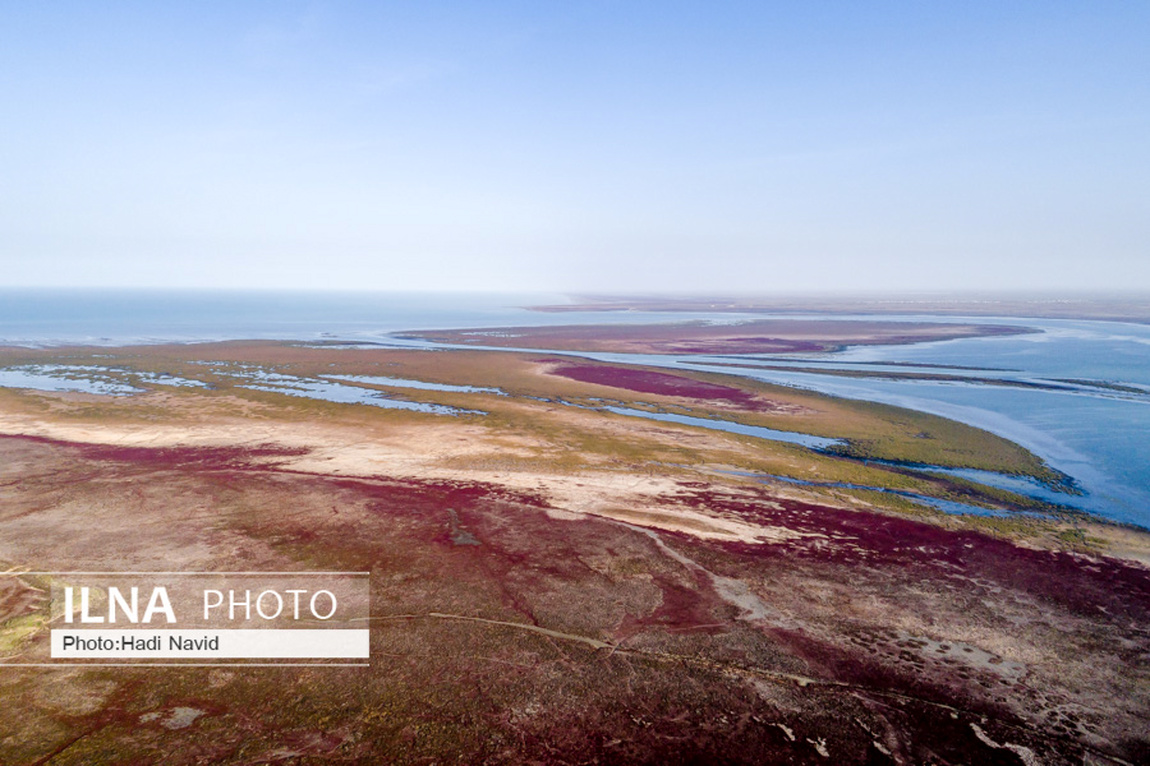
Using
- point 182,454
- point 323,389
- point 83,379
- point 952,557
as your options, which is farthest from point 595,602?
point 83,379

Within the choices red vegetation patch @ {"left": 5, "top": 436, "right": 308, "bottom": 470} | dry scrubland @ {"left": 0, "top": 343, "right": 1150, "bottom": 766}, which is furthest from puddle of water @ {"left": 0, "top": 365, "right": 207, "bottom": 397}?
red vegetation patch @ {"left": 5, "top": 436, "right": 308, "bottom": 470}

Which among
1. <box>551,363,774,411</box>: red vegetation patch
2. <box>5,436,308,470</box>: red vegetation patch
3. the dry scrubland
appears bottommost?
the dry scrubland

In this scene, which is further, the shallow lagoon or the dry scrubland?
the shallow lagoon

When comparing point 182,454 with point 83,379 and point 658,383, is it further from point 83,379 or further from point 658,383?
point 658,383

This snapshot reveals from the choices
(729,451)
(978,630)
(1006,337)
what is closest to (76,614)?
(978,630)

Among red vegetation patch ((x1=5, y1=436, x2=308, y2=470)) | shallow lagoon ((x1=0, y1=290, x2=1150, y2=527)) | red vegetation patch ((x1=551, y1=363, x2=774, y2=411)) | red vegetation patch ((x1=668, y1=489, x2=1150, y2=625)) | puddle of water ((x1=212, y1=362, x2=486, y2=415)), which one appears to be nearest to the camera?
red vegetation patch ((x1=668, y1=489, x2=1150, y2=625))

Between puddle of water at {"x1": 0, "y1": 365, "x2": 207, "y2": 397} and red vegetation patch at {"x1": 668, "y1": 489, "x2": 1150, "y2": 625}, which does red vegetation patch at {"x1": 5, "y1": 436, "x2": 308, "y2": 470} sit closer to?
puddle of water at {"x1": 0, "y1": 365, "x2": 207, "y2": 397}
